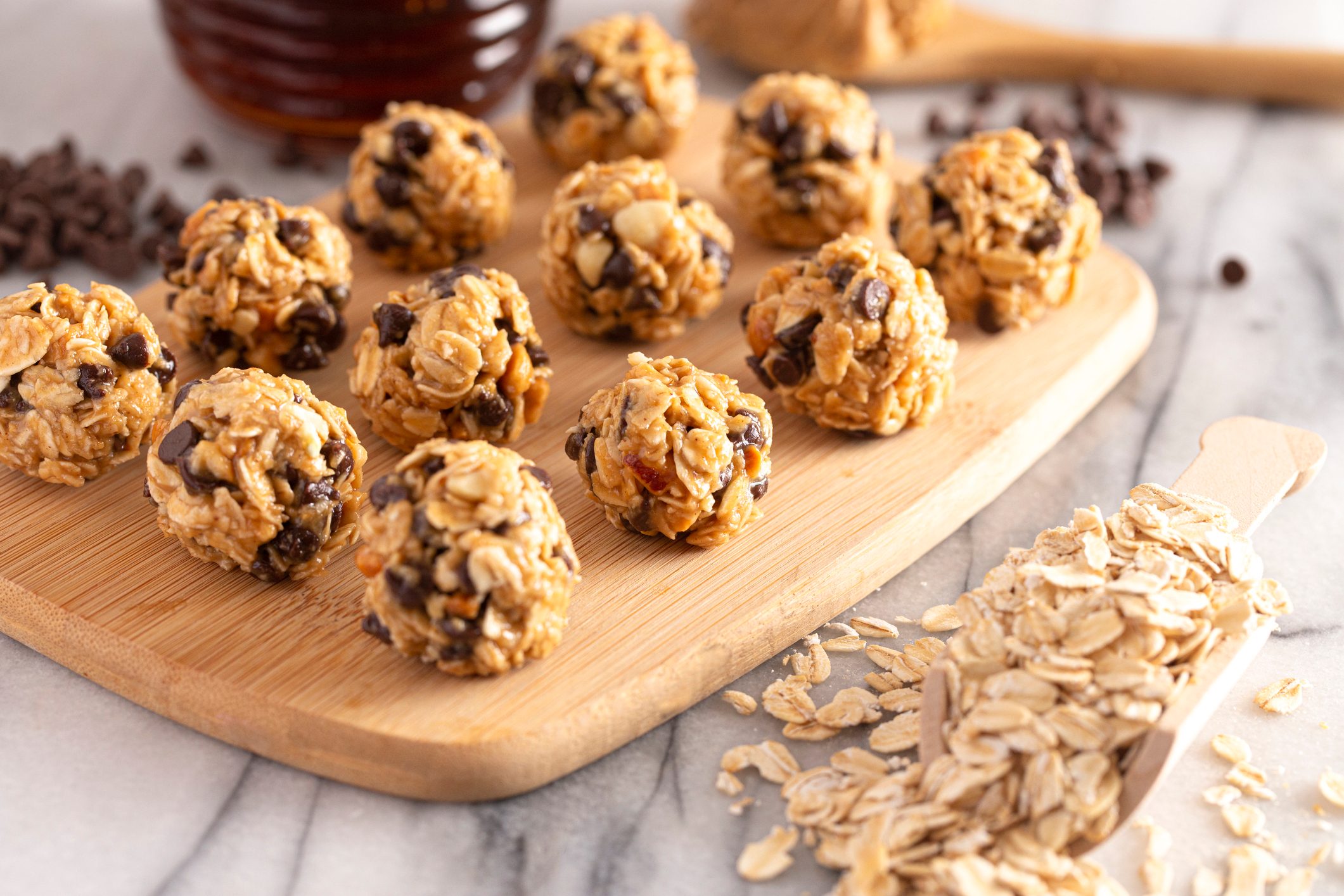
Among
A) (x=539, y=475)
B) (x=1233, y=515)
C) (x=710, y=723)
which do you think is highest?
(x=539, y=475)

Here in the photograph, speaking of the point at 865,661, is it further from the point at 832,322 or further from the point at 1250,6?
the point at 1250,6

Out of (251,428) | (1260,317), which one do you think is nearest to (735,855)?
(251,428)

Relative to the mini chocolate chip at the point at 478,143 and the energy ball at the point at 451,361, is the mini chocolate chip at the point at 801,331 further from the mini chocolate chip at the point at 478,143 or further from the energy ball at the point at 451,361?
the mini chocolate chip at the point at 478,143

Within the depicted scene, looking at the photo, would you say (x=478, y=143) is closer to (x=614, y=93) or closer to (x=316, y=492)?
(x=614, y=93)

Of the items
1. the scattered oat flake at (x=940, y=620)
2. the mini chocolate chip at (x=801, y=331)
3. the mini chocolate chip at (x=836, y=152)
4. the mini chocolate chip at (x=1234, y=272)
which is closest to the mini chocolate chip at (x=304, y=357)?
the mini chocolate chip at (x=801, y=331)

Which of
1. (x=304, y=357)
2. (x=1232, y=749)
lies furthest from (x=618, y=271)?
(x=1232, y=749)
